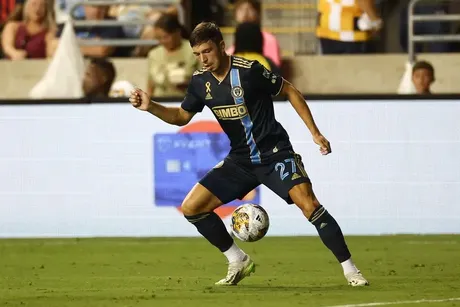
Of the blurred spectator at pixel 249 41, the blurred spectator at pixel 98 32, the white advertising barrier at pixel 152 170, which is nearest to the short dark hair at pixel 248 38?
the blurred spectator at pixel 249 41

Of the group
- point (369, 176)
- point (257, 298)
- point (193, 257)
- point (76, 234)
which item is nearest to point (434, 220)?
point (369, 176)

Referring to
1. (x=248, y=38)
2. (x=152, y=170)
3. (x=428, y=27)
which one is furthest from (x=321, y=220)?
(x=428, y=27)

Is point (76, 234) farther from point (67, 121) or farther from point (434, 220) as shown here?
point (434, 220)

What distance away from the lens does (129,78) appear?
54.4ft

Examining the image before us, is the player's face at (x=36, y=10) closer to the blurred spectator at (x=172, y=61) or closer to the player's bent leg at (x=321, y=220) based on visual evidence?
the blurred spectator at (x=172, y=61)

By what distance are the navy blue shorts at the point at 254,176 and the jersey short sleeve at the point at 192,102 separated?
1.54 feet

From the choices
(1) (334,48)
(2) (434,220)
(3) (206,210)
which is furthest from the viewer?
(1) (334,48)

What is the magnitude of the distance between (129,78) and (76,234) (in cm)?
311

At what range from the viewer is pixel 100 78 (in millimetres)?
15156

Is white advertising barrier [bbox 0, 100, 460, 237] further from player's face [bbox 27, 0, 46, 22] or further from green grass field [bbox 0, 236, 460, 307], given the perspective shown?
player's face [bbox 27, 0, 46, 22]

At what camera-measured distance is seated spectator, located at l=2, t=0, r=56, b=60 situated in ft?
54.7

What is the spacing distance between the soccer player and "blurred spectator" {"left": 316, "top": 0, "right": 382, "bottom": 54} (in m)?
6.34

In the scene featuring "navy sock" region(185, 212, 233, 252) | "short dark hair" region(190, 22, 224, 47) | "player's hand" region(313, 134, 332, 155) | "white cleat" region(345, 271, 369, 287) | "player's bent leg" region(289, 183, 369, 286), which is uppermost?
"short dark hair" region(190, 22, 224, 47)

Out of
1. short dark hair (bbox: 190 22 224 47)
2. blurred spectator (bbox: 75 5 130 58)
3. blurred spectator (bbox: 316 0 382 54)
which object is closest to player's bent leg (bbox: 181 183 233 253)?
short dark hair (bbox: 190 22 224 47)
